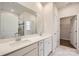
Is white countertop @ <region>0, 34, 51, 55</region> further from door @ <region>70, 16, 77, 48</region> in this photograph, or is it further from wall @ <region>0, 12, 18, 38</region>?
door @ <region>70, 16, 77, 48</region>

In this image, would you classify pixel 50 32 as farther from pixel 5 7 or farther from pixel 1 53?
pixel 1 53

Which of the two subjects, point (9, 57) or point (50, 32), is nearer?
point (9, 57)

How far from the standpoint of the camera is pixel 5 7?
1.86m

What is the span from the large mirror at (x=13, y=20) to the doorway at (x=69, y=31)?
2117 mm

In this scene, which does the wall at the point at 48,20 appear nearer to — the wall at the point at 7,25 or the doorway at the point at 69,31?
the doorway at the point at 69,31

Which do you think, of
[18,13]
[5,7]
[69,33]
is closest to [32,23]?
[18,13]

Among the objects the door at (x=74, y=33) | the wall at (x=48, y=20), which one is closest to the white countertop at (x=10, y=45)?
the wall at (x=48, y=20)

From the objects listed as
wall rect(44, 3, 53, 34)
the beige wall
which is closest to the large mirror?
wall rect(44, 3, 53, 34)

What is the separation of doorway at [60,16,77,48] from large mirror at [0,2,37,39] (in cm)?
212

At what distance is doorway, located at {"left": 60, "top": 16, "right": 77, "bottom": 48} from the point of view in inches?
151

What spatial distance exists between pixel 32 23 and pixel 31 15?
26cm

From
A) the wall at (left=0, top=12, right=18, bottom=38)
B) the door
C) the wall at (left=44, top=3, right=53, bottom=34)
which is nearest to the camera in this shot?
the wall at (left=0, top=12, right=18, bottom=38)

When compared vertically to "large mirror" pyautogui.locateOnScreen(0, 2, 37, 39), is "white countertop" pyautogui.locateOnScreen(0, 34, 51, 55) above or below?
below

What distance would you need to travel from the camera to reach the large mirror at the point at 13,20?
1.82 meters
